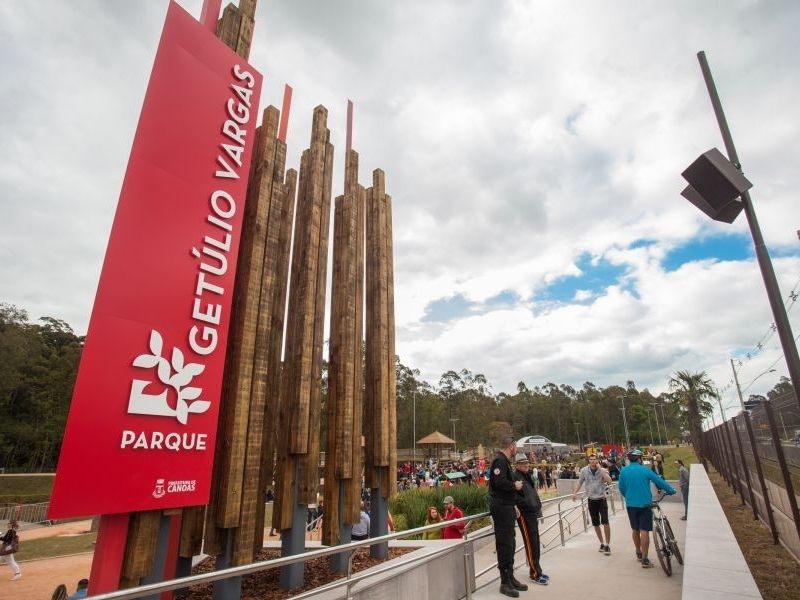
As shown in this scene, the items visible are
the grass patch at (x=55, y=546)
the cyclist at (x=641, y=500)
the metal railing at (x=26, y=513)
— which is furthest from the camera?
the metal railing at (x=26, y=513)

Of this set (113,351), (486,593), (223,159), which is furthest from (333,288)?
(486,593)

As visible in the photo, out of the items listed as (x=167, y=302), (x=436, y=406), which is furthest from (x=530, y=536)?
(x=436, y=406)

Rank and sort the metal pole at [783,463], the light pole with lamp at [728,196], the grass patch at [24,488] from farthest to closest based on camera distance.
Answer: the grass patch at [24,488] < the metal pole at [783,463] < the light pole with lamp at [728,196]

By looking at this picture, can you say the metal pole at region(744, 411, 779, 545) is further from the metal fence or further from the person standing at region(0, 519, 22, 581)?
the person standing at region(0, 519, 22, 581)

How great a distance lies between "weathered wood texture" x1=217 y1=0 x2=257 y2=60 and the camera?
205 inches

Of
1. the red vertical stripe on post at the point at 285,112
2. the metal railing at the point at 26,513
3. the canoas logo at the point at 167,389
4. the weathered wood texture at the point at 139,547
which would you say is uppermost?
the red vertical stripe on post at the point at 285,112

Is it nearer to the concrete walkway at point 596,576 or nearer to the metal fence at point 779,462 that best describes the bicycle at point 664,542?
the concrete walkway at point 596,576

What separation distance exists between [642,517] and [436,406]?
72.7 metres

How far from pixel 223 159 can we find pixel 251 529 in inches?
150

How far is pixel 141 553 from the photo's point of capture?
3510 mm

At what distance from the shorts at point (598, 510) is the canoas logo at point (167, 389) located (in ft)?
21.5

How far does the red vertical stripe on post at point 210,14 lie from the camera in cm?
514

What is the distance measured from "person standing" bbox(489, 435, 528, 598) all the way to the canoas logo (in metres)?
3.54

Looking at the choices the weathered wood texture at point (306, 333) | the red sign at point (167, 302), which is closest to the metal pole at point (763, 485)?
the weathered wood texture at point (306, 333)
